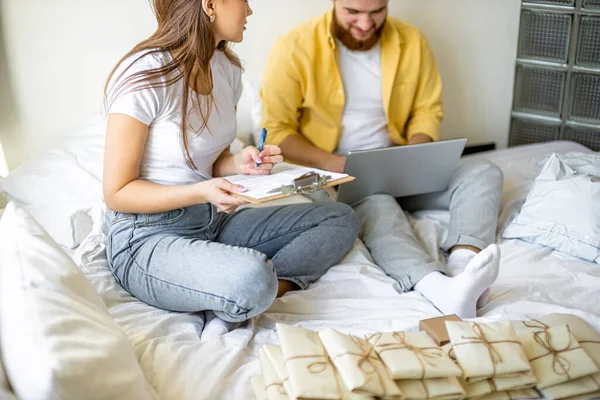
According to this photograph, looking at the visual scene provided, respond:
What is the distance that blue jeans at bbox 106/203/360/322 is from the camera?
1408mm

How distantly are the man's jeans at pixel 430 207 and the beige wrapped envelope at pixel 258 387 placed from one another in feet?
1.79

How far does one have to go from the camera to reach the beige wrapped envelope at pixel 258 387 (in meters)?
1.13

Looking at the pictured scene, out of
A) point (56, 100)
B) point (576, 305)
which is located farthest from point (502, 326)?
point (56, 100)

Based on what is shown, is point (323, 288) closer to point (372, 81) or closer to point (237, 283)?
point (237, 283)

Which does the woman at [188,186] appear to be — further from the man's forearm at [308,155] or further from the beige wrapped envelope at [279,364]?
the man's forearm at [308,155]

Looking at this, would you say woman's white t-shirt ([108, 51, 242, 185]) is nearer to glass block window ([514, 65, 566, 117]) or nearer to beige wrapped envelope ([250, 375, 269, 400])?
beige wrapped envelope ([250, 375, 269, 400])

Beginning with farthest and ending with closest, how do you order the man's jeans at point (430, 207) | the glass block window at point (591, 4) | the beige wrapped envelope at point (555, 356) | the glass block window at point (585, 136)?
the glass block window at point (585, 136) → the glass block window at point (591, 4) → the man's jeans at point (430, 207) → the beige wrapped envelope at point (555, 356)

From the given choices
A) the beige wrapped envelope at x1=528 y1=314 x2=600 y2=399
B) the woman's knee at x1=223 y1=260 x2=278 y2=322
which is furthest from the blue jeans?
the beige wrapped envelope at x1=528 y1=314 x2=600 y2=399

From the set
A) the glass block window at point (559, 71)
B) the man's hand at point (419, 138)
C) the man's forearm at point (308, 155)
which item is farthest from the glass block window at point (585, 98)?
the man's forearm at point (308, 155)

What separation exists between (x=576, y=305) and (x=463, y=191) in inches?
19.8

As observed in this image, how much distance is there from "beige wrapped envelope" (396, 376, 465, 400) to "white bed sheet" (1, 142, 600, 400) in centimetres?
29

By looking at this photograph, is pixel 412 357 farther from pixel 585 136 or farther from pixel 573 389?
pixel 585 136

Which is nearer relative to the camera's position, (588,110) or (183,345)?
(183,345)

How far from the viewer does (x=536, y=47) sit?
2514 millimetres
